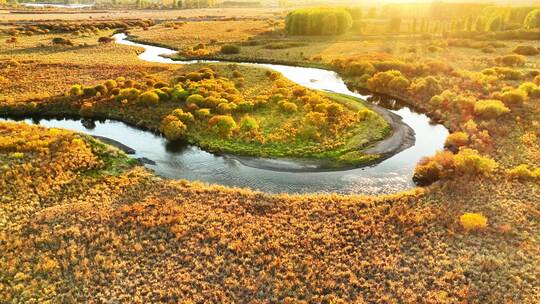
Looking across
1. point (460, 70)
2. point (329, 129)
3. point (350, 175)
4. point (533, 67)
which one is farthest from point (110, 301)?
point (533, 67)

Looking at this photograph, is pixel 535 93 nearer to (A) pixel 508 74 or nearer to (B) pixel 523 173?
(A) pixel 508 74

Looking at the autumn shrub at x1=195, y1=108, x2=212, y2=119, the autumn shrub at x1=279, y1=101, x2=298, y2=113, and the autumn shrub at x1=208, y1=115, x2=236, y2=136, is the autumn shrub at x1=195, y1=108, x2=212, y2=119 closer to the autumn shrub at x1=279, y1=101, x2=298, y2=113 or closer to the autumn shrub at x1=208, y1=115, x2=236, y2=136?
the autumn shrub at x1=208, y1=115, x2=236, y2=136

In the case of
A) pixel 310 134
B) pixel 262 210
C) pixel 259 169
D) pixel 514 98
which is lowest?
pixel 262 210

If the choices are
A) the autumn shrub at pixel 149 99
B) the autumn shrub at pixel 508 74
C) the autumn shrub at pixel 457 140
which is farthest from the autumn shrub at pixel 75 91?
the autumn shrub at pixel 508 74

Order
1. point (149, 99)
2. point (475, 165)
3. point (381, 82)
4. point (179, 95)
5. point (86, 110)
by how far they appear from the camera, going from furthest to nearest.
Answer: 1. point (381, 82)
2. point (179, 95)
3. point (149, 99)
4. point (86, 110)
5. point (475, 165)

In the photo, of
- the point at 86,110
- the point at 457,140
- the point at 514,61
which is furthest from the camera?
the point at 514,61

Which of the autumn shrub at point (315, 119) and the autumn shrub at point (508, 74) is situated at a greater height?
the autumn shrub at point (508, 74)

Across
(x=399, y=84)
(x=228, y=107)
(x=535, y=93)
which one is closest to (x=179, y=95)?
(x=228, y=107)

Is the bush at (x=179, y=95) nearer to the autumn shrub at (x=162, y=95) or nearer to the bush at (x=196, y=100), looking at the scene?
the autumn shrub at (x=162, y=95)
